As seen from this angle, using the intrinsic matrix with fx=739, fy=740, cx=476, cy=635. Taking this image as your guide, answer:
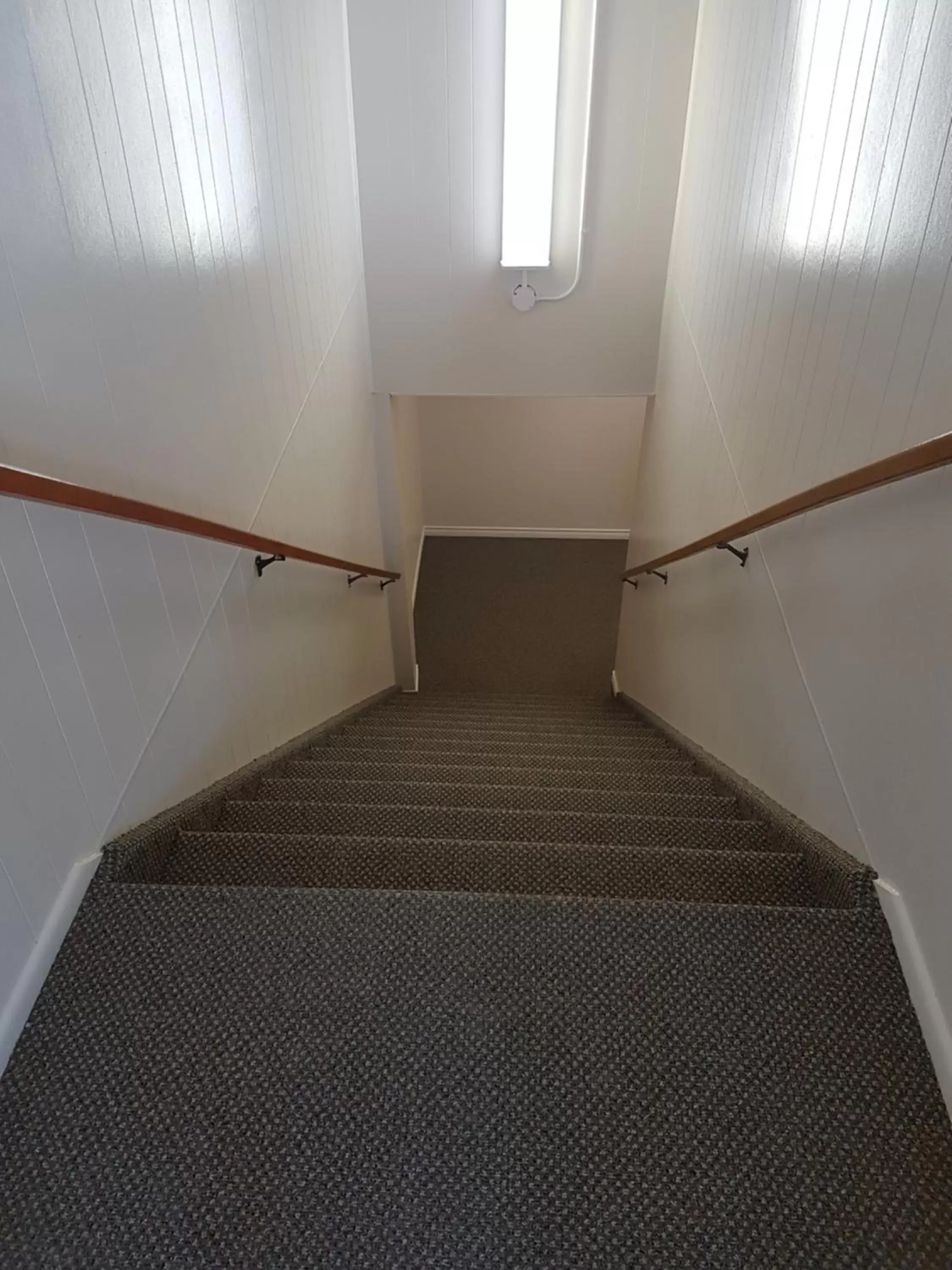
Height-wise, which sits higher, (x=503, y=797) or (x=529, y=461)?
(x=503, y=797)

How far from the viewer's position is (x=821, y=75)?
1.67 metres

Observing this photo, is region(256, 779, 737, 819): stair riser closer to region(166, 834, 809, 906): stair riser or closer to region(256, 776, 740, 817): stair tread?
region(256, 776, 740, 817): stair tread

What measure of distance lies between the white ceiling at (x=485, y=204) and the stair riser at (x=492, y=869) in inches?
118

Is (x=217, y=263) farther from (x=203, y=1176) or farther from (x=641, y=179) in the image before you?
(x=641, y=179)

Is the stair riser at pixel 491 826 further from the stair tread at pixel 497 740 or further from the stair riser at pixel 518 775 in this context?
the stair tread at pixel 497 740

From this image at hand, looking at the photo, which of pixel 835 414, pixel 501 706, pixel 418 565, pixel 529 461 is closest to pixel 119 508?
pixel 835 414

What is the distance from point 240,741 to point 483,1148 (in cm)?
131

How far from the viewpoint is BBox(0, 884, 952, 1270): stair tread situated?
93 cm

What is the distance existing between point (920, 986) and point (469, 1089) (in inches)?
28.0

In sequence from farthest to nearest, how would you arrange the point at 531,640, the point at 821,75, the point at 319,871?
the point at 531,640 → the point at 821,75 → the point at 319,871

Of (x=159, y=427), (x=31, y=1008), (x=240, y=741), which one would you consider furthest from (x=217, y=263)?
(x=31, y=1008)

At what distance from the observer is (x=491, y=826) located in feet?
5.84

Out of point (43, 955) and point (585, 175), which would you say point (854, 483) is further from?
point (585, 175)

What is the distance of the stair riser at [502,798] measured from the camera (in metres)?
1.97
